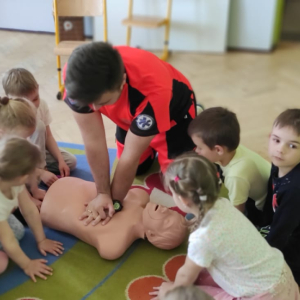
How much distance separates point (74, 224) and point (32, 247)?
0.16 metres

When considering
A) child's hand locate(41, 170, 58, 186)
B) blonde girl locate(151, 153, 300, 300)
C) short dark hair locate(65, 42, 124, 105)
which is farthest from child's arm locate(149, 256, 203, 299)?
child's hand locate(41, 170, 58, 186)

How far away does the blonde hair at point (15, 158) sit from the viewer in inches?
42.7

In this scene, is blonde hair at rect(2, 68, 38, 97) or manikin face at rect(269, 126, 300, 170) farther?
blonde hair at rect(2, 68, 38, 97)

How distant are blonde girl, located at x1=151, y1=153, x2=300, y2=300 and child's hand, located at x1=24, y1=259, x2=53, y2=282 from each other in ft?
1.48

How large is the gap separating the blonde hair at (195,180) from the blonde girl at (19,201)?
1.30ft

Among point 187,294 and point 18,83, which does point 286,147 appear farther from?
point 18,83

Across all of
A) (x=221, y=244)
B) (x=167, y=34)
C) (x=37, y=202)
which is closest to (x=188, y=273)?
(x=221, y=244)

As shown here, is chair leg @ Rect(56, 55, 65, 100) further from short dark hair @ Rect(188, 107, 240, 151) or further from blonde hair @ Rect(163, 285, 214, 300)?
blonde hair @ Rect(163, 285, 214, 300)

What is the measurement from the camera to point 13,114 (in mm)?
1321

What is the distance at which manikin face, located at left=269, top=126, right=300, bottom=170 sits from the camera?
120cm

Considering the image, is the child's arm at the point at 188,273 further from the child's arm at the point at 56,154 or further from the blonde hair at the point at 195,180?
the child's arm at the point at 56,154

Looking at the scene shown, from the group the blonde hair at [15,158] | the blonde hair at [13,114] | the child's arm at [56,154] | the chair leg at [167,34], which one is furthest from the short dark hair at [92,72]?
the chair leg at [167,34]

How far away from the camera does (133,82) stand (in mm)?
1307

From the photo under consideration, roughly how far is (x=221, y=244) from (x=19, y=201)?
65 cm
